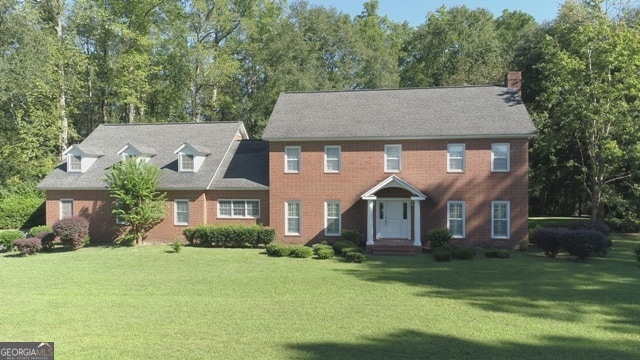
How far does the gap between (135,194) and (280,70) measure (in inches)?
848

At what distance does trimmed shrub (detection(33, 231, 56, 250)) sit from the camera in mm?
24516

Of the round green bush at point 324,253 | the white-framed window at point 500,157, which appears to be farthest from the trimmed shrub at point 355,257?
the white-framed window at point 500,157

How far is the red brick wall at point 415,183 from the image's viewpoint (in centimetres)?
2345

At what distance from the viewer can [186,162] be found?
2741 cm

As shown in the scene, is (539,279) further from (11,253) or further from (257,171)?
(11,253)

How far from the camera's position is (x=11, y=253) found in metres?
24.1

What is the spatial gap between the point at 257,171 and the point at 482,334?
19.2 meters

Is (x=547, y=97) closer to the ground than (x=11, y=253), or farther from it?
farther from it

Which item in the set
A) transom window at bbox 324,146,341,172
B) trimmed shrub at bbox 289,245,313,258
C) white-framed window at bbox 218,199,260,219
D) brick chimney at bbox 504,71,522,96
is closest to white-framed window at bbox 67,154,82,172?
white-framed window at bbox 218,199,260,219

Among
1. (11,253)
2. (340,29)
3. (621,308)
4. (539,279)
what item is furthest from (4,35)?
(621,308)

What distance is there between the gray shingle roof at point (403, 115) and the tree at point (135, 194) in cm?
688

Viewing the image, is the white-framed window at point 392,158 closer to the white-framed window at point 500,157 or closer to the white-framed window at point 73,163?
the white-framed window at point 500,157

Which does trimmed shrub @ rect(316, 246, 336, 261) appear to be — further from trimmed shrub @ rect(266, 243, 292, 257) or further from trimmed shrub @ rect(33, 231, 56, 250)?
trimmed shrub @ rect(33, 231, 56, 250)

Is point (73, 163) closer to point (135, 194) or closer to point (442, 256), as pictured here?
point (135, 194)
